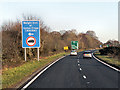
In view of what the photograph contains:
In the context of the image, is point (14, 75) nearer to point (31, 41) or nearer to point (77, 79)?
point (77, 79)

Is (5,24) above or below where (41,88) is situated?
above

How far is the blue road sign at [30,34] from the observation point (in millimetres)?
22906

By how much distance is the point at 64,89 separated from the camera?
27.4 ft

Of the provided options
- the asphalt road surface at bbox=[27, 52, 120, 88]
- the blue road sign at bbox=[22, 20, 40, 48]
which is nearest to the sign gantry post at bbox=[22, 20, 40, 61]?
the blue road sign at bbox=[22, 20, 40, 48]

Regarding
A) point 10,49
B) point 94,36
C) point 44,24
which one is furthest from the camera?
point 94,36

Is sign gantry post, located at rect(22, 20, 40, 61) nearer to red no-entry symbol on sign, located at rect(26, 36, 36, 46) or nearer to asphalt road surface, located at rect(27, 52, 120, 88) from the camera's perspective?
red no-entry symbol on sign, located at rect(26, 36, 36, 46)

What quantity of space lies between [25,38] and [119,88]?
53.6 feet

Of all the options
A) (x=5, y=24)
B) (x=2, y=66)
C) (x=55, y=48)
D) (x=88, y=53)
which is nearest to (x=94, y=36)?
(x=55, y=48)

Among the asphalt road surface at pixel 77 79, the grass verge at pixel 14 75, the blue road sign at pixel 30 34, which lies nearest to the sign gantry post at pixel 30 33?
the blue road sign at pixel 30 34

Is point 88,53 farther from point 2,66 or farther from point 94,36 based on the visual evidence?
point 94,36

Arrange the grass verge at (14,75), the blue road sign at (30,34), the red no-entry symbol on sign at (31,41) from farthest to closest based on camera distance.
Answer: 1. the red no-entry symbol on sign at (31,41)
2. the blue road sign at (30,34)
3. the grass verge at (14,75)

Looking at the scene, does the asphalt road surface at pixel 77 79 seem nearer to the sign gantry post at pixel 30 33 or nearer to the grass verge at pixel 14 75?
the grass verge at pixel 14 75

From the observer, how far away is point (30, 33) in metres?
23.2

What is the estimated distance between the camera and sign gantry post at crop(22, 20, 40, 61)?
22.9 metres
